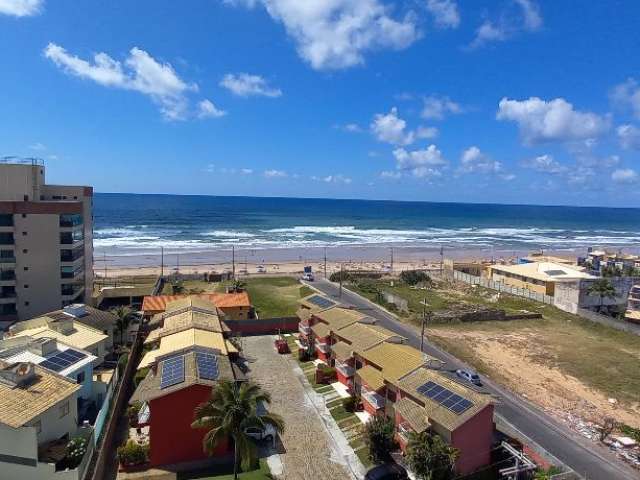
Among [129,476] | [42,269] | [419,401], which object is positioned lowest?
[129,476]

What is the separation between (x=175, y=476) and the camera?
906 inches

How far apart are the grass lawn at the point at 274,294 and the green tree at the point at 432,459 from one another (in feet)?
104

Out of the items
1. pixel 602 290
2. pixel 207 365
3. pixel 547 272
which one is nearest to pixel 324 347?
pixel 207 365

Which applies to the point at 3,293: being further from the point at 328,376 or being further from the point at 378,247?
the point at 378,247

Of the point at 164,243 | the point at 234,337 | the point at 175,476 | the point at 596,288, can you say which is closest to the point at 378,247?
the point at 164,243

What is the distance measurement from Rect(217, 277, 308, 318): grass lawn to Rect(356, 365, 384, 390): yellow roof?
2308 cm

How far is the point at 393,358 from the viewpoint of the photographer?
92.2 feet

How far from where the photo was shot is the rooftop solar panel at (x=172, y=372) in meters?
24.0

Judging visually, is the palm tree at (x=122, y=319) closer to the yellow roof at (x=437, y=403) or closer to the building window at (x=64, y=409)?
the building window at (x=64, y=409)

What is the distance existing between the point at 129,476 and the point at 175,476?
2189 millimetres

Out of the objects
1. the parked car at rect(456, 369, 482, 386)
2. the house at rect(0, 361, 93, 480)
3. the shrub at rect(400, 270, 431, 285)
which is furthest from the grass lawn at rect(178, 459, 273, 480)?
the shrub at rect(400, 270, 431, 285)

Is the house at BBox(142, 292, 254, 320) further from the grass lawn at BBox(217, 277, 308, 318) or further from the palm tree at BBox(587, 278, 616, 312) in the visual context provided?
the palm tree at BBox(587, 278, 616, 312)

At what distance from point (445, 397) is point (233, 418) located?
32.4ft

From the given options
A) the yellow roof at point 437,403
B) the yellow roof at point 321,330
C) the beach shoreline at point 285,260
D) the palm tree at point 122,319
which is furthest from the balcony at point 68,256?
the yellow roof at point 437,403
